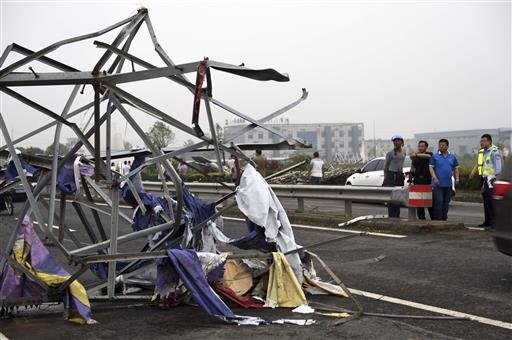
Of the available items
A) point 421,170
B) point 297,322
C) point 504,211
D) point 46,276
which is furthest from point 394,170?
point 46,276

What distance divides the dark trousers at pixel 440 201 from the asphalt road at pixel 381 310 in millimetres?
2859

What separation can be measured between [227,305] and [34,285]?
1.81m

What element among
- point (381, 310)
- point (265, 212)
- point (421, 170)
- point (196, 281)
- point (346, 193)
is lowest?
point (381, 310)

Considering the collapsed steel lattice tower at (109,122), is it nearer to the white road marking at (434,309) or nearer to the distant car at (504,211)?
the white road marking at (434,309)

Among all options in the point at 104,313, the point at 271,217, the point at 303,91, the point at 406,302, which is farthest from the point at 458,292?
the point at 104,313

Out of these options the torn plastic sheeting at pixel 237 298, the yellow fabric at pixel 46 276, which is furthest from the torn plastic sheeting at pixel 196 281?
the yellow fabric at pixel 46 276

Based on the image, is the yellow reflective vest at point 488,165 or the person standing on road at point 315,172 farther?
the person standing on road at point 315,172

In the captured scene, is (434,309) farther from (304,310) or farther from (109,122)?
(109,122)

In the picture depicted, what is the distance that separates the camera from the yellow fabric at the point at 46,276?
203 inches

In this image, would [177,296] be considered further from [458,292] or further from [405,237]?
[405,237]

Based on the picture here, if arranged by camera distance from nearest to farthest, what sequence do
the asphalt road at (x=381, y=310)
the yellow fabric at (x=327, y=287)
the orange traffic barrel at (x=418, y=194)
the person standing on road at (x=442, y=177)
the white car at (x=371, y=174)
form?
1. the asphalt road at (x=381, y=310)
2. the yellow fabric at (x=327, y=287)
3. the orange traffic barrel at (x=418, y=194)
4. the person standing on road at (x=442, y=177)
5. the white car at (x=371, y=174)

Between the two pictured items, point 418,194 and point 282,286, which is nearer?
point 282,286

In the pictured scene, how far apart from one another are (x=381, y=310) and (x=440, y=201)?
6.28 m

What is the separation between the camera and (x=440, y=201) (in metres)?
11.0
